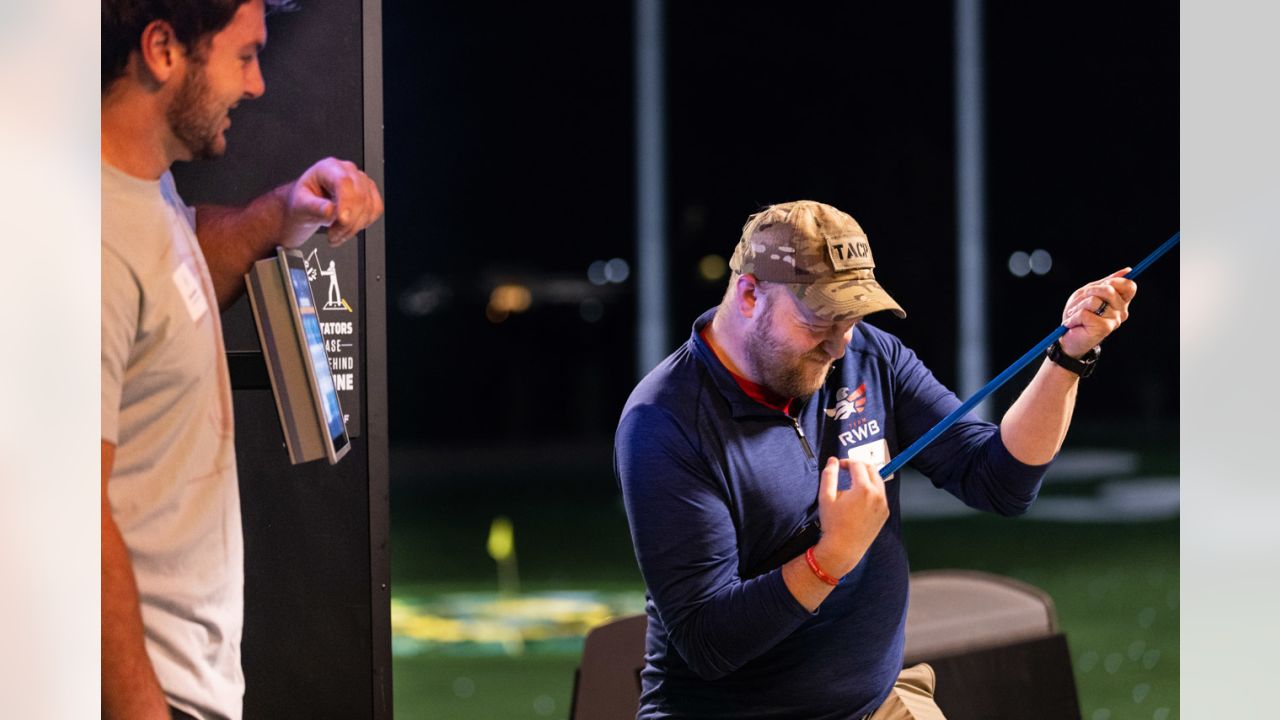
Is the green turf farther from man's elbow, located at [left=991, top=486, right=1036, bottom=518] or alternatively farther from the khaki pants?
man's elbow, located at [left=991, top=486, right=1036, bottom=518]

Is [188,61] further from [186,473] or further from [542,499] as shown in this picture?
[542,499]

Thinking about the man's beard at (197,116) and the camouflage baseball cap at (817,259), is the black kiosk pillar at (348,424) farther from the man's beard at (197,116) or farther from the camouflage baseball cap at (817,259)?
the camouflage baseball cap at (817,259)

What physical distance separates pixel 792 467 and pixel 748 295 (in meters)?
0.28

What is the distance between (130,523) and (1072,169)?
177 inches

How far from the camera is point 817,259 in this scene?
6.40 feet

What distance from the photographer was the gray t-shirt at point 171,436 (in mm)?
2021

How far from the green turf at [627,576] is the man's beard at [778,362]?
2004 millimetres

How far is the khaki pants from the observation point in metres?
2.03

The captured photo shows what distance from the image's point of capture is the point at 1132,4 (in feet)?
16.4

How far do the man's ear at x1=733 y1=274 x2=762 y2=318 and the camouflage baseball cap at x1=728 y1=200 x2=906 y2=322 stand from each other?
0.01m

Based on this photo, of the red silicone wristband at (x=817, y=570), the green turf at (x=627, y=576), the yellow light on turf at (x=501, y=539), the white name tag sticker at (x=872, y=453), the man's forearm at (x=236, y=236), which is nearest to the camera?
the red silicone wristband at (x=817, y=570)

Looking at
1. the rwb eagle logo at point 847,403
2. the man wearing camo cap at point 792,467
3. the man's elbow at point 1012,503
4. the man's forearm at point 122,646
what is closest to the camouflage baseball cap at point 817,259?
the man wearing camo cap at point 792,467

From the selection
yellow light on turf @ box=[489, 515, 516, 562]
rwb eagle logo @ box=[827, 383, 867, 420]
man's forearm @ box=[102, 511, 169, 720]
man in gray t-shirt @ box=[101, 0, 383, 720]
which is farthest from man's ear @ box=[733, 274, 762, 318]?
yellow light on turf @ box=[489, 515, 516, 562]
